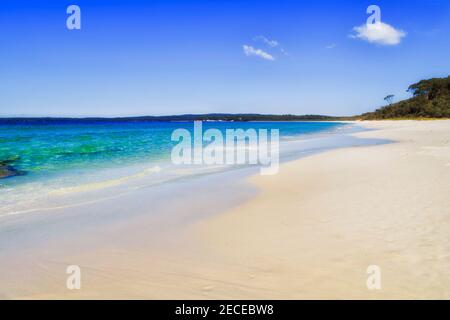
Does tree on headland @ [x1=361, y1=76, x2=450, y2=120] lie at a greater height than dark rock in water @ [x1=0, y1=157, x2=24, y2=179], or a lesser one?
greater

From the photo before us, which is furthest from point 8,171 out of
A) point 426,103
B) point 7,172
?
point 426,103

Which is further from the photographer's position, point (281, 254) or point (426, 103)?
point (426, 103)

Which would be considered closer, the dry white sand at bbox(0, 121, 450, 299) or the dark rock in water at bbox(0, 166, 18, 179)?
the dry white sand at bbox(0, 121, 450, 299)

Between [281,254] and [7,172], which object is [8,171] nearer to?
[7,172]

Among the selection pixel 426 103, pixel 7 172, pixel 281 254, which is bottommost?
pixel 281 254

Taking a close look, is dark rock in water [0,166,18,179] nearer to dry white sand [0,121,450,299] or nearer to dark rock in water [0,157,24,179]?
dark rock in water [0,157,24,179]

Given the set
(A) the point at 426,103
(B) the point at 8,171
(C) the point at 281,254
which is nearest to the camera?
(C) the point at 281,254

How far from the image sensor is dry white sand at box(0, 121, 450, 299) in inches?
128

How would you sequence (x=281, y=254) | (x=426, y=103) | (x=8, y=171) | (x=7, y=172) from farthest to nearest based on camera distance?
(x=426, y=103)
(x=8, y=171)
(x=7, y=172)
(x=281, y=254)

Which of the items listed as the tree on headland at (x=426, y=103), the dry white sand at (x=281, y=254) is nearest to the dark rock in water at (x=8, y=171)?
the dry white sand at (x=281, y=254)

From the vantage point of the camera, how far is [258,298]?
3123mm

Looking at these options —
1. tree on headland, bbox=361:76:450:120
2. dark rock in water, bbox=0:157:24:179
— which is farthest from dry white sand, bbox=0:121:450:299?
tree on headland, bbox=361:76:450:120

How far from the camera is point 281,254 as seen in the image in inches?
159
